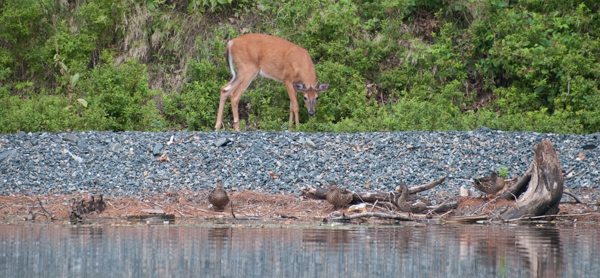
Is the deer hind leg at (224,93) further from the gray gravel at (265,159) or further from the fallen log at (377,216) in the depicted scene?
the fallen log at (377,216)

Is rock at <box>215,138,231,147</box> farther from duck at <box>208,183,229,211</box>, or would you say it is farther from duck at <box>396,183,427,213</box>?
duck at <box>396,183,427,213</box>

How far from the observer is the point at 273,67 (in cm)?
1638

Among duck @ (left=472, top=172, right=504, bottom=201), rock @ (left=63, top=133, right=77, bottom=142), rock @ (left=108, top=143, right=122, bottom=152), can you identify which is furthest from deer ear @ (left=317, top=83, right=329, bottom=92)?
duck @ (left=472, top=172, right=504, bottom=201)

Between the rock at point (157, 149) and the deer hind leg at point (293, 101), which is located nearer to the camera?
the rock at point (157, 149)

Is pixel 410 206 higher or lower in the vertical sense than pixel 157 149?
lower

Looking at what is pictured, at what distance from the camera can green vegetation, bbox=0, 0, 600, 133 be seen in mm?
15242

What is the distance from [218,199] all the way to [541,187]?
150 inches

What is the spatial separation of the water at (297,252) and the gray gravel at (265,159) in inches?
90.4

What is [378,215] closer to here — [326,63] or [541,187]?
[541,187]

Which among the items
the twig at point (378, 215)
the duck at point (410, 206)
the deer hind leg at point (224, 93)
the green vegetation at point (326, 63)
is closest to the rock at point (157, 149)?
the green vegetation at point (326, 63)

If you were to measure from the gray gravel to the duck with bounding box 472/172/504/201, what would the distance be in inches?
39.1

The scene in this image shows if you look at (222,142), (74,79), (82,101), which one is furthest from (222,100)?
(222,142)

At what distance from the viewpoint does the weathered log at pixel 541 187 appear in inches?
347

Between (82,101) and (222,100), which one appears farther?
(222,100)
